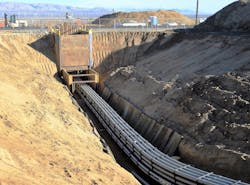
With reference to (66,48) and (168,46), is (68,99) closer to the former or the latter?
(66,48)

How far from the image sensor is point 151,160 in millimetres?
19266

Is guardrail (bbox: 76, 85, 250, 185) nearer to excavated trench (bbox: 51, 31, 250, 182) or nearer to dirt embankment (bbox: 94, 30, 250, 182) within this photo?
excavated trench (bbox: 51, 31, 250, 182)

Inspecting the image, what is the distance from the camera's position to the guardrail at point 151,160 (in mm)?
16562

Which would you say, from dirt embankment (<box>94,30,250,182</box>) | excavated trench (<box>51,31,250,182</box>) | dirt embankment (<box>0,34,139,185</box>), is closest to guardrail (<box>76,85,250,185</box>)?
excavated trench (<box>51,31,250,182</box>)

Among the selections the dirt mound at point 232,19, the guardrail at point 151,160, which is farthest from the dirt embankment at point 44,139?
the dirt mound at point 232,19

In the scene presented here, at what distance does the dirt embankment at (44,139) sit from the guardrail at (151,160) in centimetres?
187

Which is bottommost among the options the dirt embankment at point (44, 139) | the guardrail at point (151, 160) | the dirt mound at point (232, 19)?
the guardrail at point (151, 160)

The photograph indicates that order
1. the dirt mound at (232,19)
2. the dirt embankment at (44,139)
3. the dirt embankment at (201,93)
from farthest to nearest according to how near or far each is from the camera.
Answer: the dirt mound at (232,19) < the dirt embankment at (201,93) < the dirt embankment at (44,139)

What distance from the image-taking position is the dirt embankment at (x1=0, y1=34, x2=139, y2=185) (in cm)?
1273

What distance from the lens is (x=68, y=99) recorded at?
28.4 meters

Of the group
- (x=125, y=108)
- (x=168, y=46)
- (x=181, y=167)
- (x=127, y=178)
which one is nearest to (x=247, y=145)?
(x=181, y=167)

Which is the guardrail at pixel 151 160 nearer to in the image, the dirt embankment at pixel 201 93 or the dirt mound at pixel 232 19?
the dirt embankment at pixel 201 93

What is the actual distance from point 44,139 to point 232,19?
23170 millimetres

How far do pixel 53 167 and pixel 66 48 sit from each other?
23917 mm
